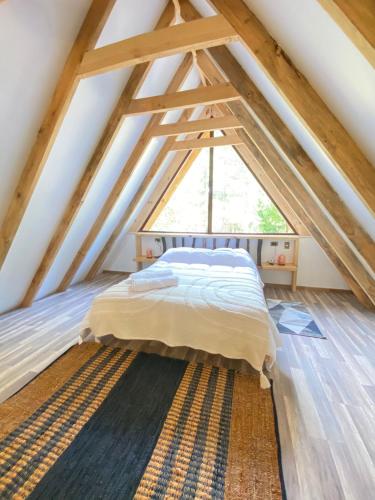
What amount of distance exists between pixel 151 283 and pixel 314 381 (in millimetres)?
1608

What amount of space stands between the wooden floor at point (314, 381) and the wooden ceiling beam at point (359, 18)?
5.99 feet

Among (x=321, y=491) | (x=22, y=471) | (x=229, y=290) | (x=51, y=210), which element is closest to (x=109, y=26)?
(x=51, y=210)

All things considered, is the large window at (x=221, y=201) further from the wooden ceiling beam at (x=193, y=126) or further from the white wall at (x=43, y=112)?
the white wall at (x=43, y=112)

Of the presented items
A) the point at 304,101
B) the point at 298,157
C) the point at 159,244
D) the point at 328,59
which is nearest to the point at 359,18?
the point at 328,59

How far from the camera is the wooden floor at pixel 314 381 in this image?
1.20 metres

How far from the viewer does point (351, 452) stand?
1.31 metres

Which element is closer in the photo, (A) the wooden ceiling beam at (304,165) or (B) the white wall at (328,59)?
(B) the white wall at (328,59)

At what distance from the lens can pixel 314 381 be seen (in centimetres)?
186

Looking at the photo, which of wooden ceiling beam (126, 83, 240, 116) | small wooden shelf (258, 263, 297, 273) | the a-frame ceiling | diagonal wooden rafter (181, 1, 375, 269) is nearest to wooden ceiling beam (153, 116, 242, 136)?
the a-frame ceiling

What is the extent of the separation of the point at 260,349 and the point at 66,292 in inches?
132

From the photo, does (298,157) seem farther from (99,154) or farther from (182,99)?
(99,154)

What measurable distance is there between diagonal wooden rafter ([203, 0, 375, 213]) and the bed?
1141 mm

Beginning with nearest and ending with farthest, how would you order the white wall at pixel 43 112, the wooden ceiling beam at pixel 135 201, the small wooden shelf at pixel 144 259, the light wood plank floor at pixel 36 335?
the white wall at pixel 43 112 < the light wood plank floor at pixel 36 335 < the wooden ceiling beam at pixel 135 201 < the small wooden shelf at pixel 144 259

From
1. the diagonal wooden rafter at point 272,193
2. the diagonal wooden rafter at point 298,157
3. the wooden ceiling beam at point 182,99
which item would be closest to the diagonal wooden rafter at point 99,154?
the wooden ceiling beam at point 182,99
